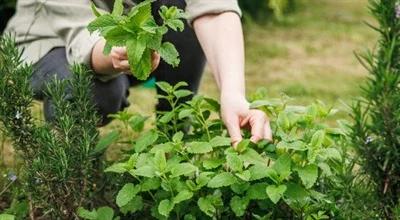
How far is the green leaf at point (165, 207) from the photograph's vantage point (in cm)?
206

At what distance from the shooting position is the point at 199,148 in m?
2.15

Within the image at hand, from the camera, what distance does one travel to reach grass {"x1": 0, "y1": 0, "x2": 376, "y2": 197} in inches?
183

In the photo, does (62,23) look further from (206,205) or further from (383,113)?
(383,113)

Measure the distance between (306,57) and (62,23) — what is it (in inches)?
116

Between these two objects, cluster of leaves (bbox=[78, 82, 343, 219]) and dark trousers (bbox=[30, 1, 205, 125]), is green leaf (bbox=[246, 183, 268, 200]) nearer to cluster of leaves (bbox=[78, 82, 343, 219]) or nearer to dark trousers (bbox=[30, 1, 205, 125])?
cluster of leaves (bbox=[78, 82, 343, 219])

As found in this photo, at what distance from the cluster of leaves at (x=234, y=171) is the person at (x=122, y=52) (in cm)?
8

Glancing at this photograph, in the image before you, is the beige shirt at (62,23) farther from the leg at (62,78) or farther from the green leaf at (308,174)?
the green leaf at (308,174)

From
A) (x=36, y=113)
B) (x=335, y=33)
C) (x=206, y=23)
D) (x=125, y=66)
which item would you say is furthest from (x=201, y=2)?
(x=335, y=33)

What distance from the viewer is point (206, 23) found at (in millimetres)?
2609

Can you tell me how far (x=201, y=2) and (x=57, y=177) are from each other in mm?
785

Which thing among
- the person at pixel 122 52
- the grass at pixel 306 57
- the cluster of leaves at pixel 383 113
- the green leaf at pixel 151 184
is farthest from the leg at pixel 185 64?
the cluster of leaves at pixel 383 113

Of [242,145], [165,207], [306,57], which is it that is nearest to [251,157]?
[242,145]

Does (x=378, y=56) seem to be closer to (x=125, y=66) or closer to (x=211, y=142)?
(x=211, y=142)

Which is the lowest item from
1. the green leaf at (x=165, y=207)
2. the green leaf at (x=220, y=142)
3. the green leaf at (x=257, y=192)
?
the green leaf at (x=165, y=207)
